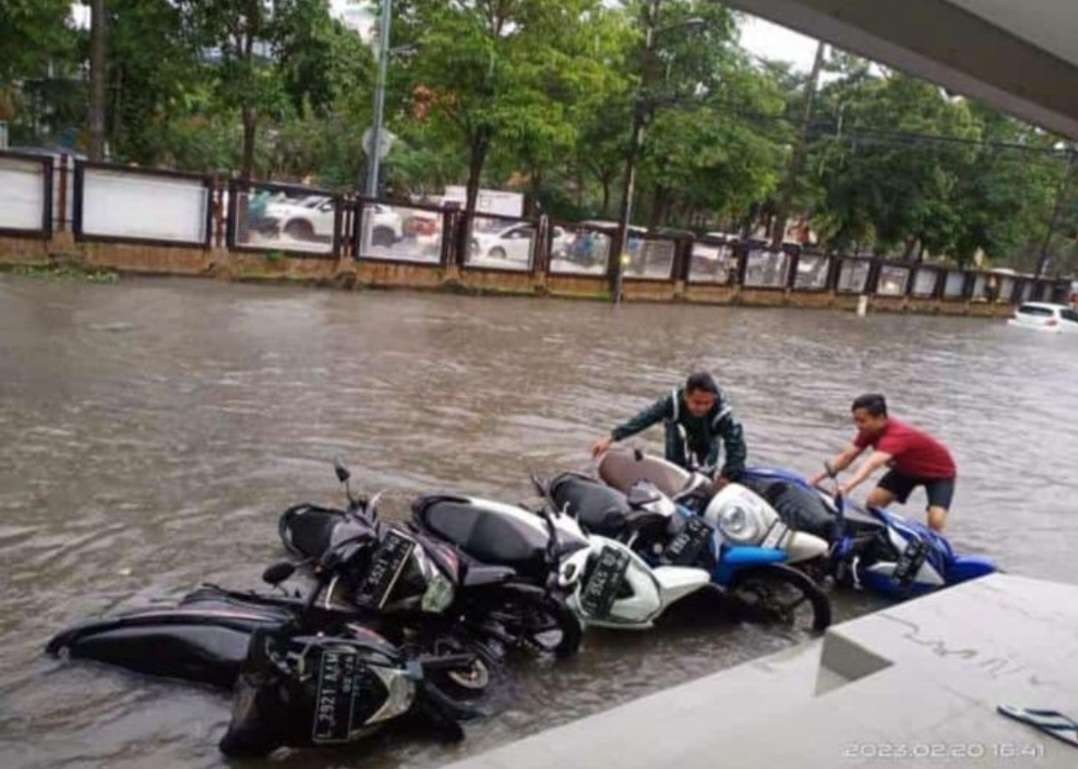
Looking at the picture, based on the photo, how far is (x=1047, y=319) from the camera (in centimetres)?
3347

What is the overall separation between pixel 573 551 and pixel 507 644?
0.52m

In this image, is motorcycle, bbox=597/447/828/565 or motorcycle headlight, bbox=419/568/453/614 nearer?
motorcycle headlight, bbox=419/568/453/614

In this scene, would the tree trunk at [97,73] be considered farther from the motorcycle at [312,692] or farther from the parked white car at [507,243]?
the motorcycle at [312,692]

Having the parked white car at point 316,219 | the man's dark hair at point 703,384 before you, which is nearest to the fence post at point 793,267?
the parked white car at point 316,219

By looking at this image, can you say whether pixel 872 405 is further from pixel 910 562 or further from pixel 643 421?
pixel 643 421

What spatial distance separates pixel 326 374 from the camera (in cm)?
1088

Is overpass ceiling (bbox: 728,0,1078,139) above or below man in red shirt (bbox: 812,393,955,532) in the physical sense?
above

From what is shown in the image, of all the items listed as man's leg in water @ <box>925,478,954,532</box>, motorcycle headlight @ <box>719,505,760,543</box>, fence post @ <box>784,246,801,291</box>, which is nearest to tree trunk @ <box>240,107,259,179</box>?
fence post @ <box>784,246,801,291</box>

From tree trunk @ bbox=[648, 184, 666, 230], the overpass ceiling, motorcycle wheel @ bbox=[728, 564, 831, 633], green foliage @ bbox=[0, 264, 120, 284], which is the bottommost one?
green foliage @ bbox=[0, 264, 120, 284]

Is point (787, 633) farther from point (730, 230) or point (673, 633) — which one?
point (730, 230)

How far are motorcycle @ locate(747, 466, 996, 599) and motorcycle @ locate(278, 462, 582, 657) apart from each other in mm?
1931

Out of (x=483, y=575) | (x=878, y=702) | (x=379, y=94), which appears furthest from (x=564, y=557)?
(x=379, y=94)

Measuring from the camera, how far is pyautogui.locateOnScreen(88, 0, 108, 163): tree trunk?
18453mm

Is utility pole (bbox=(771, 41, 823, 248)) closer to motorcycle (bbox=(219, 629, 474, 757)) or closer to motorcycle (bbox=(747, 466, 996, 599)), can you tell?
motorcycle (bbox=(747, 466, 996, 599))
